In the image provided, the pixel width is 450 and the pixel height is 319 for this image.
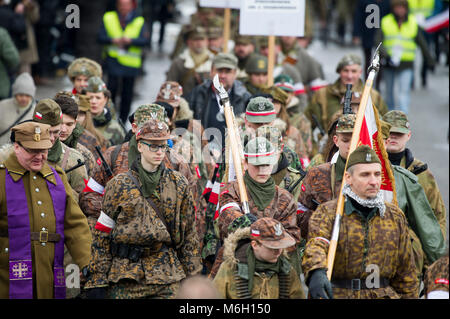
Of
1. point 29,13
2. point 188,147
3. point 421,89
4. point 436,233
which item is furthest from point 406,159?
point 421,89

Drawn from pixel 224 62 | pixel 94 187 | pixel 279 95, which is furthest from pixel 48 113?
pixel 224 62

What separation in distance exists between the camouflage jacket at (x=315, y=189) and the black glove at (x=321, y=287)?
1.74 meters

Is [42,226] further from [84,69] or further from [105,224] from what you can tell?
[84,69]

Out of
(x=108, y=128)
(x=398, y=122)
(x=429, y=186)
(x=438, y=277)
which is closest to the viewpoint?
(x=438, y=277)

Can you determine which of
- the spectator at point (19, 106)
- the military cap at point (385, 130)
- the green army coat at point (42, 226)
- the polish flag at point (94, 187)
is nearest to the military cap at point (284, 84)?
the spectator at point (19, 106)

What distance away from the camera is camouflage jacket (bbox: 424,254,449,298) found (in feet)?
21.8

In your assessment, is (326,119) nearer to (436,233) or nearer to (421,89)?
(436,233)

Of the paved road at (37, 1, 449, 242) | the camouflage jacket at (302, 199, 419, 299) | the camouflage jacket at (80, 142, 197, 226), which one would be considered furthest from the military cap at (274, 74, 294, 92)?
the camouflage jacket at (302, 199, 419, 299)

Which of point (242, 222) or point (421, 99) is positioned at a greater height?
point (242, 222)

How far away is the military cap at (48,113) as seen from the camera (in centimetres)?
905

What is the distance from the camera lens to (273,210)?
26.8 ft

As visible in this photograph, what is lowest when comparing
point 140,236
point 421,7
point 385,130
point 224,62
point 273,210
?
point 140,236

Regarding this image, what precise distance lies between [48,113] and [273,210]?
2406mm
